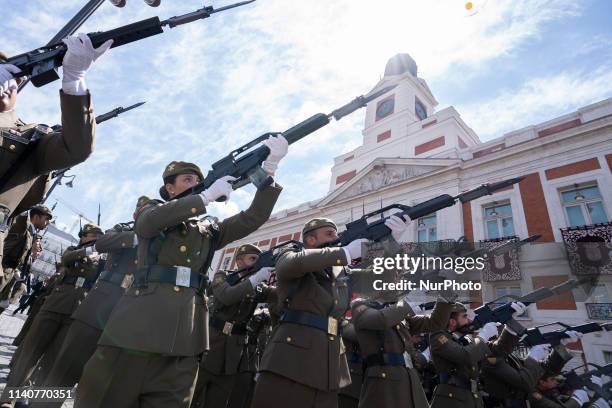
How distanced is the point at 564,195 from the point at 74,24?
17141mm

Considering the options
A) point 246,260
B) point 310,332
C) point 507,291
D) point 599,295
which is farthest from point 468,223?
point 310,332

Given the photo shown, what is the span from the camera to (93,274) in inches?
208

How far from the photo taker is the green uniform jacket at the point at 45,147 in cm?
200

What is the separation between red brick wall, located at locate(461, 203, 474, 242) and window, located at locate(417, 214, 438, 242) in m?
1.63

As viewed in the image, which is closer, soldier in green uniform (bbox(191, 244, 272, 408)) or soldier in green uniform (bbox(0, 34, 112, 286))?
soldier in green uniform (bbox(0, 34, 112, 286))

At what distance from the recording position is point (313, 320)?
2967 mm

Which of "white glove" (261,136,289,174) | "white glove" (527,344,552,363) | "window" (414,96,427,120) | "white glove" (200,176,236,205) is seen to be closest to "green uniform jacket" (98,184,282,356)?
"white glove" (200,176,236,205)

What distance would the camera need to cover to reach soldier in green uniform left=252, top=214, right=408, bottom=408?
104 inches

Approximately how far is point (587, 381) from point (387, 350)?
739cm

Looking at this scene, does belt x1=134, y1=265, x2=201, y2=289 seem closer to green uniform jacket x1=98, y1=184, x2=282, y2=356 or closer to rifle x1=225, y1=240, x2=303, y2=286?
green uniform jacket x1=98, y1=184, x2=282, y2=356

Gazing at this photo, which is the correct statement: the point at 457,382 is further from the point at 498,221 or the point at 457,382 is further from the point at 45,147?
the point at 498,221

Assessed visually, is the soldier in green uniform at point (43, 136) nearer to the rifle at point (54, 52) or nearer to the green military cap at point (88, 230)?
the rifle at point (54, 52)

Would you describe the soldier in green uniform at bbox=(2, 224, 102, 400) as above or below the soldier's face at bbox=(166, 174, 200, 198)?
below

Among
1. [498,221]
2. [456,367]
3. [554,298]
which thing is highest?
[498,221]
